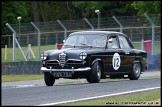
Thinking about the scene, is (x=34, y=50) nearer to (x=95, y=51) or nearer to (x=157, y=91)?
(x=95, y=51)

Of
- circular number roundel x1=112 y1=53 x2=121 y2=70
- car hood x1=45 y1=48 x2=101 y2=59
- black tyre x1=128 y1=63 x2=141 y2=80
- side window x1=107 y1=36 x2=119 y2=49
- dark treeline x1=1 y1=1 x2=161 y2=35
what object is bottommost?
black tyre x1=128 y1=63 x2=141 y2=80

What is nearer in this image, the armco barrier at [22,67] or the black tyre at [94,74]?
the black tyre at [94,74]

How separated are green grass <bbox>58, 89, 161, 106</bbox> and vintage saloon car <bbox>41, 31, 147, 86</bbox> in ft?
13.6

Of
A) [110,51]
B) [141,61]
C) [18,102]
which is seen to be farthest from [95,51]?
[18,102]

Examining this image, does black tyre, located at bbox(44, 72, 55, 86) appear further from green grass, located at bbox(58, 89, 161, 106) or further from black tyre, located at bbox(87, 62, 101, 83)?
green grass, located at bbox(58, 89, 161, 106)

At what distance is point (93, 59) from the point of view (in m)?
17.6

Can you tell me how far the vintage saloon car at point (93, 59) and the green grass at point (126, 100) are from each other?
4.15m

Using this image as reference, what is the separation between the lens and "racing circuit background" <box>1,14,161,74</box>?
1080 inches

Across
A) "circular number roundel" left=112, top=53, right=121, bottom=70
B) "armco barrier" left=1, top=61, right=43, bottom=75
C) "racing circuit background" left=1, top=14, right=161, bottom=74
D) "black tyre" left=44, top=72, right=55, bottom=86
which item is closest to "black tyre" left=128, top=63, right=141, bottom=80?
"circular number roundel" left=112, top=53, right=121, bottom=70

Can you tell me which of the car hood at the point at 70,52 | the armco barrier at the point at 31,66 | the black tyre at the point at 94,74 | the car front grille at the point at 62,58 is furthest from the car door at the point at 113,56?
the armco barrier at the point at 31,66

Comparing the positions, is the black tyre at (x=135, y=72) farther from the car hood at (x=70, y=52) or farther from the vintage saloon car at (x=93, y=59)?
the car hood at (x=70, y=52)

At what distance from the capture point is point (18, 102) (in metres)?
11.5

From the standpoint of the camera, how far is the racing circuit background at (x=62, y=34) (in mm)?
27422

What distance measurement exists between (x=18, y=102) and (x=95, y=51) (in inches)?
261
